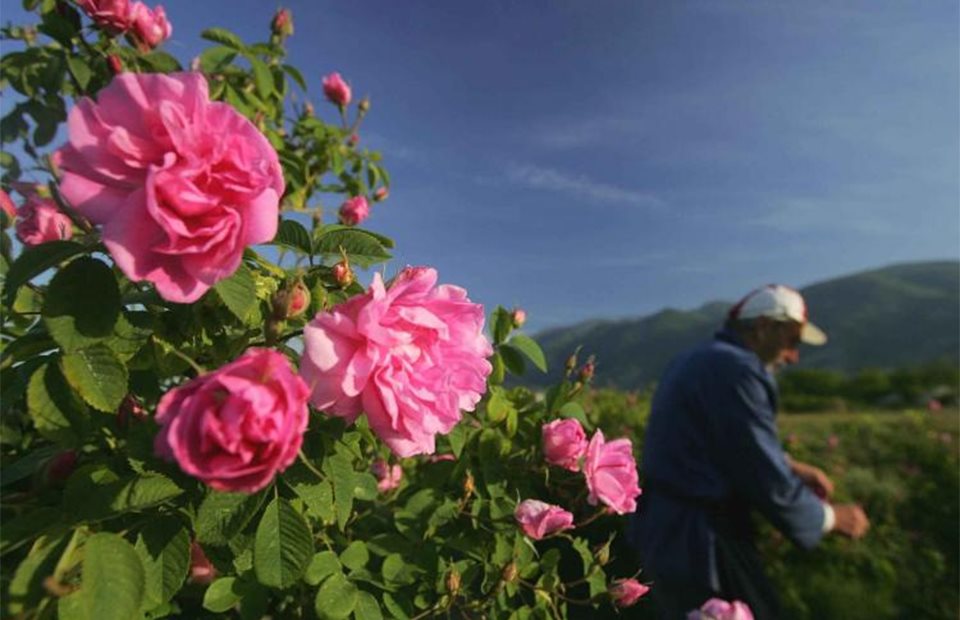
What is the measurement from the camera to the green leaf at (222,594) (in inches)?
38.3

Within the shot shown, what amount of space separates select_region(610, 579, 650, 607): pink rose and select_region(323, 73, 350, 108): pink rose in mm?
1863

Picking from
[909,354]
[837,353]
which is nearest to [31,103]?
[909,354]

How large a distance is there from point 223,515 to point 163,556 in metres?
0.13

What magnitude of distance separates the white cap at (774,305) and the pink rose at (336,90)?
2.36 metres

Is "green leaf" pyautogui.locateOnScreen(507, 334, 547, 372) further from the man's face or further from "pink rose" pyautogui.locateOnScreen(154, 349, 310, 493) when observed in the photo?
the man's face

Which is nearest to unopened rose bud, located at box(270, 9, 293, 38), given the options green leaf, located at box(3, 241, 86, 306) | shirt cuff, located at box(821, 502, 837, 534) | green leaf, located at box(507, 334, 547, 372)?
green leaf, located at box(507, 334, 547, 372)

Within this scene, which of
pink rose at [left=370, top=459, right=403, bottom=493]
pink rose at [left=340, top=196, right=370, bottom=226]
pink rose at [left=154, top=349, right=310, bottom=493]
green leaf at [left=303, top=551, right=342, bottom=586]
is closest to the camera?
pink rose at [left=154, top=349, right=310, bottom=493]

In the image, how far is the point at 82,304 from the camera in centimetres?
72

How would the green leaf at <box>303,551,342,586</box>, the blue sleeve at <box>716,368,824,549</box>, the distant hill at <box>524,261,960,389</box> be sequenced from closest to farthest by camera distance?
the green leaf at <box>303,551,342,586</box>
the blue sleeve at <box>716,368,824,549</box>
the distant hill at <box>524,261,960,389</box>

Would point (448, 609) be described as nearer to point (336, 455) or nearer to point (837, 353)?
point (336, 455)

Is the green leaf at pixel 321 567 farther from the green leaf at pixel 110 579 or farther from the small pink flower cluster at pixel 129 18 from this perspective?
the small pink flower cluster at pixel 129 18

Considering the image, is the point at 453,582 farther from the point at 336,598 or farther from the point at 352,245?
the point at 352,245

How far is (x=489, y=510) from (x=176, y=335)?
27.2 inches

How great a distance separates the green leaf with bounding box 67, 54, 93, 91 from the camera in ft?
5.23
